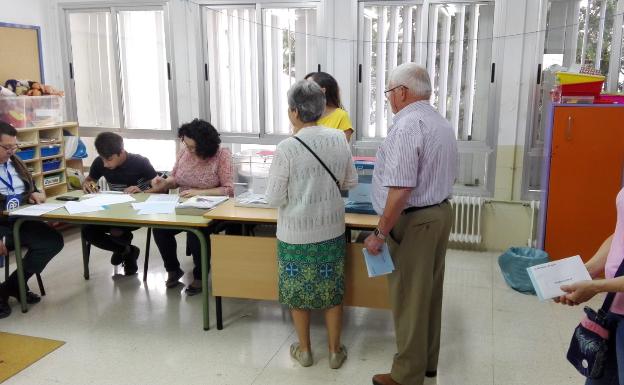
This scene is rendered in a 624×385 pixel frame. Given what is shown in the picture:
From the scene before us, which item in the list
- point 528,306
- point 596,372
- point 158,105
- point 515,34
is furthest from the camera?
point 158,105

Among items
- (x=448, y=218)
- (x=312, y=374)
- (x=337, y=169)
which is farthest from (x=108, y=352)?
(x=448, y=218)

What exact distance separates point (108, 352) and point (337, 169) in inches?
61.8

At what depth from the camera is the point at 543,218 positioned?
384 cm

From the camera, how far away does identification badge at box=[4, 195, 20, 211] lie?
10.7 feet

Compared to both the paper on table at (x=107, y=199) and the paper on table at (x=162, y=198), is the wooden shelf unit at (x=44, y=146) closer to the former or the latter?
the paper on table at (x=107, y=199)

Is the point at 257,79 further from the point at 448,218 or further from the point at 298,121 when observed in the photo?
the point at 448,218

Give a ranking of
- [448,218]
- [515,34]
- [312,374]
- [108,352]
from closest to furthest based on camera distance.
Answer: [448,218], [312,374], [108,352], [515,34]

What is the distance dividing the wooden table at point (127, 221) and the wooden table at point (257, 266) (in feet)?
0.20

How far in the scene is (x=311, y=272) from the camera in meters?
2.50

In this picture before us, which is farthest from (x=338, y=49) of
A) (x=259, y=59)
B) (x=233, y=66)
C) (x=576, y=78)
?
(x=576, y=78)

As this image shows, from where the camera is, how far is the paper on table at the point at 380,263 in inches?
87.0

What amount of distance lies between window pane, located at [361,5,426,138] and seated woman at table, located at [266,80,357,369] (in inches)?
85.9

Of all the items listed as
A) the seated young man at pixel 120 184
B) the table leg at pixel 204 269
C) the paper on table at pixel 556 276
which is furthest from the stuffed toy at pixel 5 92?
the paper on table at pixel 556 276

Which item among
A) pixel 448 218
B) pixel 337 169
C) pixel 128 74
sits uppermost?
pixel 128 74
